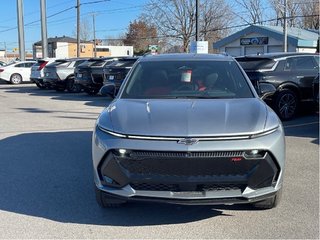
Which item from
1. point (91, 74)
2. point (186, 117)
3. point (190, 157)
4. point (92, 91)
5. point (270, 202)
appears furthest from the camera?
point (92, 91)

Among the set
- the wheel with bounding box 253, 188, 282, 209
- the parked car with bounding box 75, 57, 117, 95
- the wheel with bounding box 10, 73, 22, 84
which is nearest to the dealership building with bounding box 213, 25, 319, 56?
the wheel with bounding box 10, 73, 22, 84

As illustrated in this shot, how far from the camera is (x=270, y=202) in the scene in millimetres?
4289

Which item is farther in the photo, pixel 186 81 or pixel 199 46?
pixel 199 46

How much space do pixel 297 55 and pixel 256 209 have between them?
759cm

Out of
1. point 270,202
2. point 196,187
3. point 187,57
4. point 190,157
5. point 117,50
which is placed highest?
point 117,50

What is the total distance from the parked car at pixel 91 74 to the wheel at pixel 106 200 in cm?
1386

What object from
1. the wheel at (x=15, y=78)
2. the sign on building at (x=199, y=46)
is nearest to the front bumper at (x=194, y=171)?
the sign on building at (x=199, y=46)

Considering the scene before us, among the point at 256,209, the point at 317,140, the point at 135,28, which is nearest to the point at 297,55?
the point at 317,140

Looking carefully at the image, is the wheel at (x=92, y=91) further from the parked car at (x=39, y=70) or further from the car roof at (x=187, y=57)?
the car roof at (x=187, y=57)

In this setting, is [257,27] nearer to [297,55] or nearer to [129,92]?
[297,55]

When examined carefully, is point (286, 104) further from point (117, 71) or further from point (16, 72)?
point (16, 72)

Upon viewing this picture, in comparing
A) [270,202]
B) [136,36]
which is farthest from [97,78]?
[136,36]

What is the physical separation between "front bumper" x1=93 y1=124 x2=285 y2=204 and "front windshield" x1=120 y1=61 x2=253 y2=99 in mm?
1346

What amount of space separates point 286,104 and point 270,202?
22.2 ft
